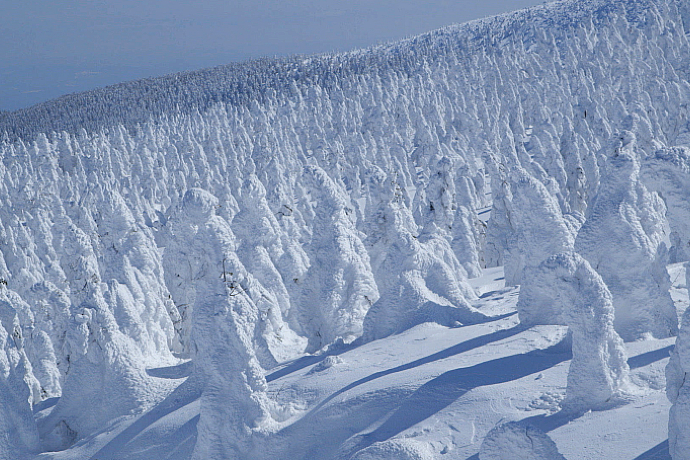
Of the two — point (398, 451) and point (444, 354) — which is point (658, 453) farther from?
point (444, 354)

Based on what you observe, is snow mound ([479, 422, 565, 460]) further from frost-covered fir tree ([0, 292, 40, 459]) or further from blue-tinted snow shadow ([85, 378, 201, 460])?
frost-covered fir tree ([0, 292, 40, 459])

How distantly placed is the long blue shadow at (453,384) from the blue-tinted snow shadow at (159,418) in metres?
5.01

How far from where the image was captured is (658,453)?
328 inches

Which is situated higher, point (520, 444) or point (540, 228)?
point (540, 228)

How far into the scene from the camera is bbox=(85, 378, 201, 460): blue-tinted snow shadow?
13984 millimetres

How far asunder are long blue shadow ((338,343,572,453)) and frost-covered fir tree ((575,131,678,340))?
1647 mm

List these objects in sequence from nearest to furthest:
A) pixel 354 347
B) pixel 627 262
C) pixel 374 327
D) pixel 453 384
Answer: pixel 453 384, pixel 627 262, pixel 354 347, pixel 374 327

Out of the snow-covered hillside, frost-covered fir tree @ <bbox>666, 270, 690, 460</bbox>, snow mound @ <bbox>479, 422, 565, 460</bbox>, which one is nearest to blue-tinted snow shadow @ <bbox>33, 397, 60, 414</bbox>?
the snow-covered hillside

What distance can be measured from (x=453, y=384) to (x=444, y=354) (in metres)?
2.28

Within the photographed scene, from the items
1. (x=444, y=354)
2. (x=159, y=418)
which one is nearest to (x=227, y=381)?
(x=159, y=418)

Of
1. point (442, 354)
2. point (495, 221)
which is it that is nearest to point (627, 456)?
point (442, 354)

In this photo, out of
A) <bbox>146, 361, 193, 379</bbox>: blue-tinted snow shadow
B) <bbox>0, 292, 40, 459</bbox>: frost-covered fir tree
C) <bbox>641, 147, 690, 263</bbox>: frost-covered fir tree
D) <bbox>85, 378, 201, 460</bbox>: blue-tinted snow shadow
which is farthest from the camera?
<bbox>146, 361, 193, 379</bbox>: blue-tinted snow shadow

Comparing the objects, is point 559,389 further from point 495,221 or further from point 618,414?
point 495,221

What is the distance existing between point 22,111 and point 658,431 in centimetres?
20206
